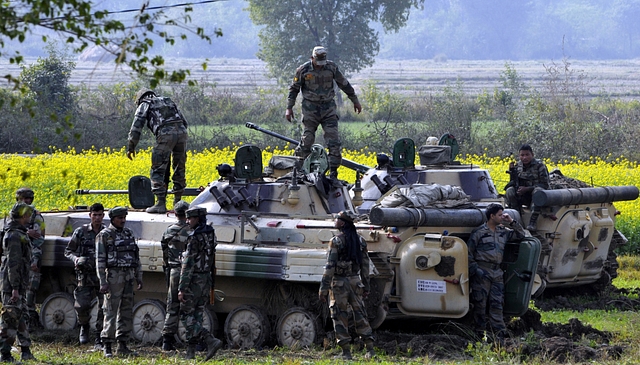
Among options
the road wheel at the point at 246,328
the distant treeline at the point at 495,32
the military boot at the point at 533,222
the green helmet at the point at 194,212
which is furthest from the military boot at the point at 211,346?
the distant treeline at the point at 495,32

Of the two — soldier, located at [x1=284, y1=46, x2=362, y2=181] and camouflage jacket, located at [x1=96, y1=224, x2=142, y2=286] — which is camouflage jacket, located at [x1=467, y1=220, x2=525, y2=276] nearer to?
soldier, located at [x1=284, y1=46, x2=362, y2=181]

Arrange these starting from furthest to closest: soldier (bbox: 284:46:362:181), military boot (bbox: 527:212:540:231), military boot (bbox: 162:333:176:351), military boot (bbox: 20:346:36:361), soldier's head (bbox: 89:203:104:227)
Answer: military boot (bbox: 527:212:540:231)
soldier (bbox: 284:46:362:181)
soldier's head (bbox: 89:203:104:227)
military boot (bbox: 162:333:176:351)
military boot (bbox: 20:346:36:361)

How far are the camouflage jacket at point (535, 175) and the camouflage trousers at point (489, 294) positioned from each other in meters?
4.34

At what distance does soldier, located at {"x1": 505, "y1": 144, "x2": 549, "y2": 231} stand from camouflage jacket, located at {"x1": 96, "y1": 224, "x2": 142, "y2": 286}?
722cm

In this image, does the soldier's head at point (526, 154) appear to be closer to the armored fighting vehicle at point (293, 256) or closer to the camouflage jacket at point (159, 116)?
the armored fighting vehicle at point (293, 256)

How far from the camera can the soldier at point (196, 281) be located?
13.4 metres

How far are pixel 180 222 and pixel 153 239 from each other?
5.11ft

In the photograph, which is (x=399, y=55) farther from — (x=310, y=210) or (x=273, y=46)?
(x=310, y=210)

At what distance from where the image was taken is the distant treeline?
408 feet

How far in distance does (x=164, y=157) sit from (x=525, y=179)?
5.95 m

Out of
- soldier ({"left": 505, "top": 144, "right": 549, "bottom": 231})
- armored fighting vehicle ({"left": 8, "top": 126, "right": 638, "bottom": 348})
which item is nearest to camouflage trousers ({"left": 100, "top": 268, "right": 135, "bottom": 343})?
armored fighting vehicle ({"left": 8, "top": 126, "right": 638, "bottom": 348})

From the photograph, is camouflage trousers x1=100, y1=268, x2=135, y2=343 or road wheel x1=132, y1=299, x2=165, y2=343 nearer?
camouflage trousers x1=100, y1=268, x2=135, y2=343

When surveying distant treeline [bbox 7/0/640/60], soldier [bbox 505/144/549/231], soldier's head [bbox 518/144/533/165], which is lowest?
soldier [bbox 505/144/549/231]

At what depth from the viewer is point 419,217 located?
14.3m
